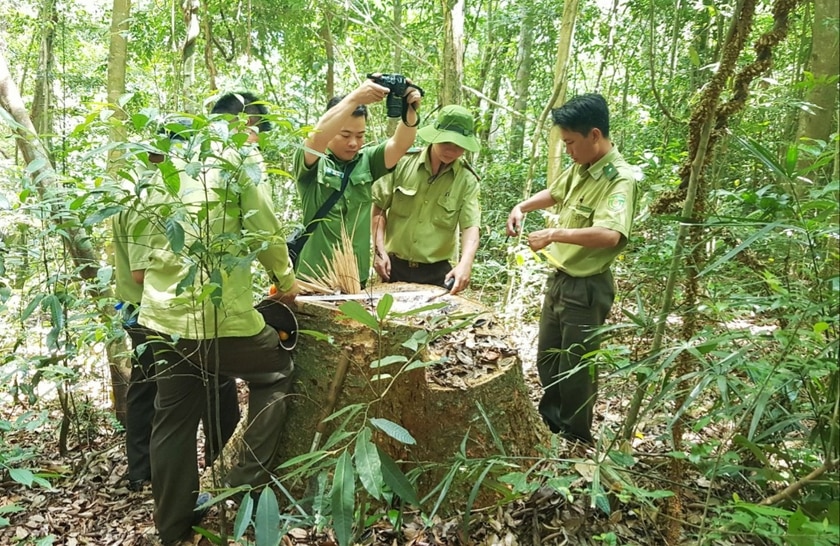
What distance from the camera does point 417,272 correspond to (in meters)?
3.70

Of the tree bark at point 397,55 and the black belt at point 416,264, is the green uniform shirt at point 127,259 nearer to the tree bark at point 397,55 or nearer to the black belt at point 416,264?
the black belt at point 416,264

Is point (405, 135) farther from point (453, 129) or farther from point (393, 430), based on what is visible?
point (393, 430)

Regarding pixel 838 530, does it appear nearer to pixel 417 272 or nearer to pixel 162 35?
pixel 417 272

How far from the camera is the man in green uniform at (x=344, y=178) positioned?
3.06m

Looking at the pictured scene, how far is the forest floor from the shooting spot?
7.36 feet

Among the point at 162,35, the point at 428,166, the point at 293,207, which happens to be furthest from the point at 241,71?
the point at 428,166

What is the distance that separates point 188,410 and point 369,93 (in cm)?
177

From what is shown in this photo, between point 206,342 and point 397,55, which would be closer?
point 206,342

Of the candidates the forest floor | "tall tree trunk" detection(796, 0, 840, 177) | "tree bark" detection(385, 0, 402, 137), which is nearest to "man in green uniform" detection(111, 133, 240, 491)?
the forest floor

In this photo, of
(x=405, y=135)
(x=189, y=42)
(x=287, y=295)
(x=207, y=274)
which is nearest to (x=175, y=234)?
(x=207, y=274)

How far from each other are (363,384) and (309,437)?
16.7 inches

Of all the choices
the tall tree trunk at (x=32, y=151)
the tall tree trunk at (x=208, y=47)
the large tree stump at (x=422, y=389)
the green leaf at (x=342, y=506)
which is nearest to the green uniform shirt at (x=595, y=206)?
the large tree stump at (x=422, y=389)

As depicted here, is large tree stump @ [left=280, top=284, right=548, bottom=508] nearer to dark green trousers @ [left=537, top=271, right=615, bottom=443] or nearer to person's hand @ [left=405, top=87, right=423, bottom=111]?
dark green trousers @ [left=537, top=271, right=615, bottom=443]

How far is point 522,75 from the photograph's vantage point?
9.13 meters
